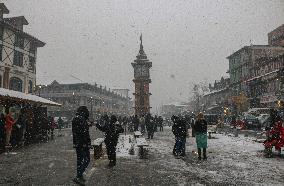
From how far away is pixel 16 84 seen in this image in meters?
41.3

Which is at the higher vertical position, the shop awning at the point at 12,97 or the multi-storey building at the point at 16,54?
the multi-storey building at the point at 16,54

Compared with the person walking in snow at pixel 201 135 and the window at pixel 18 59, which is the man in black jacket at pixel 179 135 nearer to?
the person walking in snow at pixel 201 135

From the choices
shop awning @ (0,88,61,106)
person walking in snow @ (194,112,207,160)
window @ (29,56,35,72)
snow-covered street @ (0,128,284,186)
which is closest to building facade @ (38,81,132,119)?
window @ (29,56,35,72)

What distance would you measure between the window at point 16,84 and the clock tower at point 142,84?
16052 mm

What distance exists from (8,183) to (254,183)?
5.68 m

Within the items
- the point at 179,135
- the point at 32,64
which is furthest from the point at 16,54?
the point at 179,135

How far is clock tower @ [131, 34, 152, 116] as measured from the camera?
113 feet

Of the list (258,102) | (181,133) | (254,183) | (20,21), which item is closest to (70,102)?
(20,21)

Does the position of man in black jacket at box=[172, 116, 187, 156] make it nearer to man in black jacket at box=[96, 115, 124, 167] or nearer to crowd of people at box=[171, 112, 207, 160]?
crowd of people at box=[171, 112, 207, 160]

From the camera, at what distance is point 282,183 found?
734 cm

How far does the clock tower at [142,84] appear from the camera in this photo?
113ft

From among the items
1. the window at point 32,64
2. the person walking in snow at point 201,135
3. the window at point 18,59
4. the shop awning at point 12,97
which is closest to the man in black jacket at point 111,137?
the person walking in snow at point 201,135

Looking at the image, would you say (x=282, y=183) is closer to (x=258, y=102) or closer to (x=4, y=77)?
(x=4, y=77)

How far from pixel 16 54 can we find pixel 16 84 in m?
3.87
